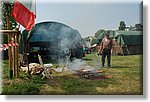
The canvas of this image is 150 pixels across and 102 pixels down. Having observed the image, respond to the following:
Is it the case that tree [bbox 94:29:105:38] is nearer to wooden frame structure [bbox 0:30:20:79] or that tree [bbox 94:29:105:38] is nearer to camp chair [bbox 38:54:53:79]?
camp chair [bbox 38:54:53:79]

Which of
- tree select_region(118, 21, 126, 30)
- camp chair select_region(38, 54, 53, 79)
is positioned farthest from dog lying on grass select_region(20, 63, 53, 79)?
tree select_region(118, 21, 126, 30)

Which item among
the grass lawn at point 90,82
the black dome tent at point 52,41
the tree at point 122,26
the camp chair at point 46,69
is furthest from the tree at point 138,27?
the camp chair at point 46,69

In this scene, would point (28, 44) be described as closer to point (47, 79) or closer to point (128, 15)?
point (47, 79)

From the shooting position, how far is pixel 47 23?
2.75 metres

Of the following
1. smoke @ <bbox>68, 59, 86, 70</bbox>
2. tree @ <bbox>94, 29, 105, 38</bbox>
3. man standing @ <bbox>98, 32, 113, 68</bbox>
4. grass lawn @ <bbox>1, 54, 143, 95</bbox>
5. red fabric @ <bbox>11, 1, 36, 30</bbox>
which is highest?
red fabric @ <bbox>11, 1, 36, 30</bbox>

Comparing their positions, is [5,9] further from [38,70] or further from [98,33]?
[98,33]

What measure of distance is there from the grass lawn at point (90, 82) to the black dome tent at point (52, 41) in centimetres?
16

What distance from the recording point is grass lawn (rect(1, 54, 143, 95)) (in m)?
2.76

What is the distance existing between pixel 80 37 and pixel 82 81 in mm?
393

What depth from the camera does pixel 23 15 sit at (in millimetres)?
2752

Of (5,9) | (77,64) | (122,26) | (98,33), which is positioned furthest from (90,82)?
(5,9)

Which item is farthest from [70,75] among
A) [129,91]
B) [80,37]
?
[129,91]

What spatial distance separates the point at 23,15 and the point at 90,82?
84 centimetres

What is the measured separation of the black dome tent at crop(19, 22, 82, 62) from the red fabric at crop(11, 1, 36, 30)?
0.06 meters
